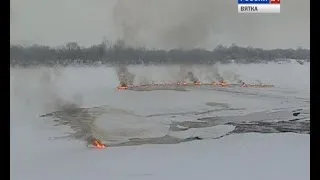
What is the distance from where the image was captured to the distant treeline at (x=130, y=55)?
209 cm

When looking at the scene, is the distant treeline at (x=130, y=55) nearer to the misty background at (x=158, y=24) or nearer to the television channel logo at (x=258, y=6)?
the misty background at (x=158, y=24)

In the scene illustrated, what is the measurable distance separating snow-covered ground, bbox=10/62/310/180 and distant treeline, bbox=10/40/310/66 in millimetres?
36

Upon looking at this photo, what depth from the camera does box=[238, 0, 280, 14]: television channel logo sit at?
7.02ft

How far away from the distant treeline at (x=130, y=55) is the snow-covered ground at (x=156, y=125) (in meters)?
0.04

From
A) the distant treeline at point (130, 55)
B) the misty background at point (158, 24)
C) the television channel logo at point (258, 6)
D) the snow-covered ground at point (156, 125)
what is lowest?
the snow-covered ground at point (156, 125)

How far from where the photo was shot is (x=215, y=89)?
7.14ft

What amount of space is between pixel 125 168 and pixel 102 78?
43 cm

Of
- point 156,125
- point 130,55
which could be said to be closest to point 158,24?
point 130,55

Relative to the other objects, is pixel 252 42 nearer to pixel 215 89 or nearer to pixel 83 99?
pixel 215 89

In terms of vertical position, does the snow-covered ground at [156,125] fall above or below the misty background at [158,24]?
below

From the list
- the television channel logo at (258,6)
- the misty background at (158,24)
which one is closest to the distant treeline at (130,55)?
the misty background at (158,24)

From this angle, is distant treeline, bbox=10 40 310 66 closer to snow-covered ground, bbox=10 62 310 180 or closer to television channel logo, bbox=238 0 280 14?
snow-covered ground, bbox=10 62 310 180
